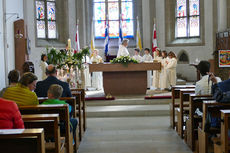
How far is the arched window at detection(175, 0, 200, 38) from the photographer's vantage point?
16.6 meters

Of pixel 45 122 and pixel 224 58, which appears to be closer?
pixel 45 122

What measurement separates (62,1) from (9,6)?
4.37 metres

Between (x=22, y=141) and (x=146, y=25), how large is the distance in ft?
49.4

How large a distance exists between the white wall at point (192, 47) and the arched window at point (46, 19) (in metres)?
4.99

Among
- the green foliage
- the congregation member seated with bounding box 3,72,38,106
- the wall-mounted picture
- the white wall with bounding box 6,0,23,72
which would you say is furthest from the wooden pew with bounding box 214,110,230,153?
the white wall with bounding box 6,0,23,72

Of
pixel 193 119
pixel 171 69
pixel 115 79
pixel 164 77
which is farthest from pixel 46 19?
pixel 193 119

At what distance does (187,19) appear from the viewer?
16859mm

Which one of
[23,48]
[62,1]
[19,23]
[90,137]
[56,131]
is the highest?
[62,1]

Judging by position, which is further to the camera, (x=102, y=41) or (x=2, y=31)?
(x=102, y=41)

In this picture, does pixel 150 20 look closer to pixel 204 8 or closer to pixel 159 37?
pixel 159 37

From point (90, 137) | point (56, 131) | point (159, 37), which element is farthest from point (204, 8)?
point (56, 131)

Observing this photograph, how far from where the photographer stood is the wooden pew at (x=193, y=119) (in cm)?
548

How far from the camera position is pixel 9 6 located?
1296cm

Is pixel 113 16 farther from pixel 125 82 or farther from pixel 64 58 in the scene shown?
pixel 64 58
